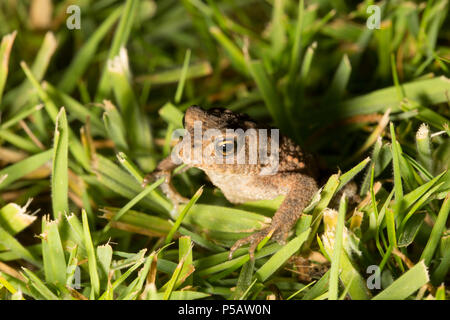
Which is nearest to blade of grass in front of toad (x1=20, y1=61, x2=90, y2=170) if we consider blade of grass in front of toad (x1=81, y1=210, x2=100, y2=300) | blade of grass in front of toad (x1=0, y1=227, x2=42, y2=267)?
blade of grass in front of toad (x1=0, y1=227, x2=42, y2=267)

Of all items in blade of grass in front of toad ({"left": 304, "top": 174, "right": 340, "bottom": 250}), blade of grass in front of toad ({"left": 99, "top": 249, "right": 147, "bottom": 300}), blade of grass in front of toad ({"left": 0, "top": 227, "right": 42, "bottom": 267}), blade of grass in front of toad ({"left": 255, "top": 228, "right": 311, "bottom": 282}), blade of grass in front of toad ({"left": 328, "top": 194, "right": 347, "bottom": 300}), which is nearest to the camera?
blade of grass in front of toad ({"left": 328, "top": 194, "right": 347, "bottom": 300})

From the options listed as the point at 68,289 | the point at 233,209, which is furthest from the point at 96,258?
the point at 233,209

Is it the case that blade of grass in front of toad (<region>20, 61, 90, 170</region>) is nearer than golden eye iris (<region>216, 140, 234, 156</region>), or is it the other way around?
golden eye iris (<region>216, 140, 234, 156</region>)

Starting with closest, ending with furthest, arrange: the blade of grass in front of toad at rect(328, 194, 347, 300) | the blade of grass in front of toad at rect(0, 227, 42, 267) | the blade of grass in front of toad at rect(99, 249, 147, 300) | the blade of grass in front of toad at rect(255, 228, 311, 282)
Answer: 1. the blade of grass in front of toad at rect(328, 194, 347, 300)
2. the blade of grass in front of toad at rect(99, 249, 147, 300)
3. the blade of grass in front of toad at rect(255, 228, 311, 282)
4. the blade of grass in front of toad at rect(0, 227, 42, 267)

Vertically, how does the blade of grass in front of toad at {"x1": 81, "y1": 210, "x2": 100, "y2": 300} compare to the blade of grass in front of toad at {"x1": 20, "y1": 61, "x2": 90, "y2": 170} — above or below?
below

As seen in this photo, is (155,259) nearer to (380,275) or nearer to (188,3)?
(380,275)

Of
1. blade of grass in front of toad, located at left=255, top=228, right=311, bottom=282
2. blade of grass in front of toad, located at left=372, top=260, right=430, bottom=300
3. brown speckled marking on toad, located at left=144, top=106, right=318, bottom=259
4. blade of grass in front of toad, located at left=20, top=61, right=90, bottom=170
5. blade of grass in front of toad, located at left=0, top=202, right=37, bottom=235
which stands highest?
blade of grass in front of toad, located at left=20, top=61, right=90, bottom=170

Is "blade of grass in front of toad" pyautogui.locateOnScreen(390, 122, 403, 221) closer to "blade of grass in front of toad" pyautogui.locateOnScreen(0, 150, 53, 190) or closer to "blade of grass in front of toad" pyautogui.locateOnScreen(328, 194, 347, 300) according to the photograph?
"blade of grass in front of toad" pyautogui.locateOnScreen(328, 194, 347, 300)
